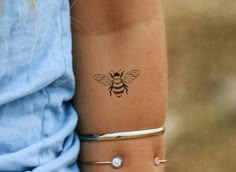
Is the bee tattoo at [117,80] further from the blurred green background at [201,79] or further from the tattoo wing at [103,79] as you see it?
the blurred green background at [201,79]

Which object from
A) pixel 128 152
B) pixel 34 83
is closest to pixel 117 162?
pixel 128 152

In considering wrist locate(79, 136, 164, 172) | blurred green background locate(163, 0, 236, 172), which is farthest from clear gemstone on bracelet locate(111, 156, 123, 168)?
blurred green background locate(163, 0, 236, 172)

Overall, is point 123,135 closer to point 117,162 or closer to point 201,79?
point 117,162

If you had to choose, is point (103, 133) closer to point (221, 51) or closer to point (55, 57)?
point (55, 57)

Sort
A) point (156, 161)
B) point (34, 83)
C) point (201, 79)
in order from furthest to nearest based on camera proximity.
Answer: point (201, 79)
point (156, 161)
point (34, 83)

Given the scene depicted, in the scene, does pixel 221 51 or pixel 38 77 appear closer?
pixel 38 77

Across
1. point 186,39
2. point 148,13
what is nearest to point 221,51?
point 186,39

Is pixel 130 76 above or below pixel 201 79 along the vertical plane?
above
